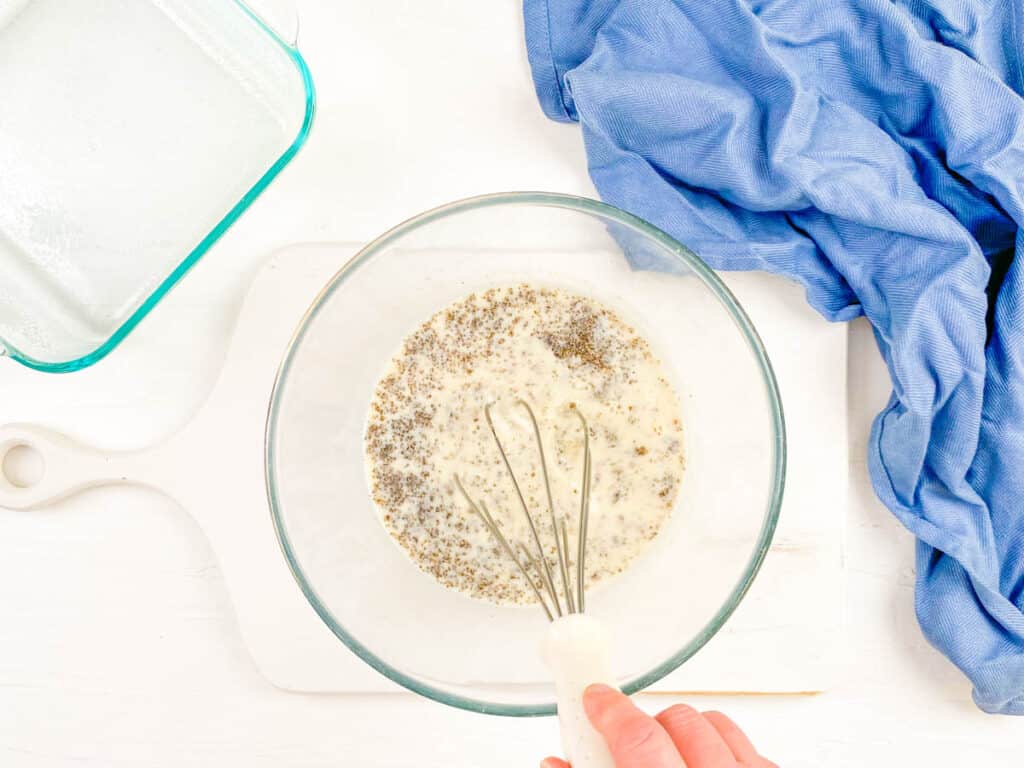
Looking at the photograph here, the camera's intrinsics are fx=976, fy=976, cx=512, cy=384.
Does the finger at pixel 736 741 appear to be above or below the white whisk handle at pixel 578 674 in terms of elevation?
below

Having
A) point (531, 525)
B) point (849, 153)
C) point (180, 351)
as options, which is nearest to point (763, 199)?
point (849, 153)

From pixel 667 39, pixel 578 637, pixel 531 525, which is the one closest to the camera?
pixel 578 637

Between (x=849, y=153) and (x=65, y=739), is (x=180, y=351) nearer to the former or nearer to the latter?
(x=65, y=739)

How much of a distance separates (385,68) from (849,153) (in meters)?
0.45

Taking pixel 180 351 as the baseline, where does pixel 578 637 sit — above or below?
below

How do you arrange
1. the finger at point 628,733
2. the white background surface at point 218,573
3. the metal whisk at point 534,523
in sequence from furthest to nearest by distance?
1. the white background surface at point 218,573
2. the metal whisk at point 534,523
3. the finger at point 628,733

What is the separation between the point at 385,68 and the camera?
3.14 ft

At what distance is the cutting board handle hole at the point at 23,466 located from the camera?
0.94m

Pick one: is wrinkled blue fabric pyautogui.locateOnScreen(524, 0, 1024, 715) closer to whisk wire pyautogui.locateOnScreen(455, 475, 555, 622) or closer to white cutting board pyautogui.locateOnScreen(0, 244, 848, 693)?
white cutting board pyautogui.locateOnScreen(0, 244, 848, 693)

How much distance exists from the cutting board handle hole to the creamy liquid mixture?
0.34 meters

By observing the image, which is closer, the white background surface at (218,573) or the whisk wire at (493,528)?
the whisk wire at (493,528)

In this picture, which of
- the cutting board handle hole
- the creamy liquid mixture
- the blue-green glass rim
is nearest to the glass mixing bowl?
the creamy liquid mixture

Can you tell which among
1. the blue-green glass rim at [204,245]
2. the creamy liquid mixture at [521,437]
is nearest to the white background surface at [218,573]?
the blue-green glass rim at [204,245]

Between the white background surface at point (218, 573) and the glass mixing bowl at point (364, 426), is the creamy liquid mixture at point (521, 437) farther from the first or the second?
the white background surface at point (218, 573)
